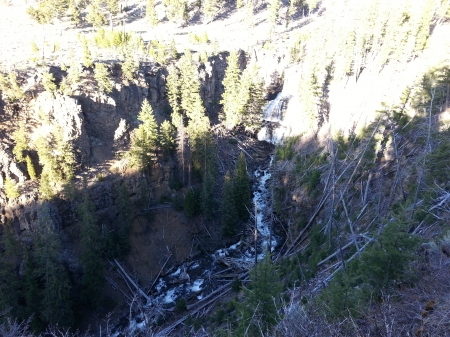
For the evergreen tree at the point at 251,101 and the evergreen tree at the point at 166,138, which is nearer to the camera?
the evergreen tree at the point at 166,138

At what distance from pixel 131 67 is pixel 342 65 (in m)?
33.4

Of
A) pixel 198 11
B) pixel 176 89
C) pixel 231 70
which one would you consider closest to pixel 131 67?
pixel 176 89

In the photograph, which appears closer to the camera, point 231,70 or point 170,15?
point 231,70

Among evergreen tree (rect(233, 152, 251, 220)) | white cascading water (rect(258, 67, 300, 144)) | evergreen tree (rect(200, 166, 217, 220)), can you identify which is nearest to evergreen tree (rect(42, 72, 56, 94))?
evergreen tree (rect(200, 166, 217, 220))

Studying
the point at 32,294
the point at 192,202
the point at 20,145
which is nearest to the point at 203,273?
the point at 192,202

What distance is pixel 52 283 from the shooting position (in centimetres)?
2538

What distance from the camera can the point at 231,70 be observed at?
2037 inches

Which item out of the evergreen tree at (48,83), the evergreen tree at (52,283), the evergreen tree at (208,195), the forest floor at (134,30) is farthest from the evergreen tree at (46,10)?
the evergreen tree at (52,283)

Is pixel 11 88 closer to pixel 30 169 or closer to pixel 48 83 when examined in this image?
pixel 48 83

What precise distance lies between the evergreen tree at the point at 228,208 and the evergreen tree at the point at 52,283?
56.9ft

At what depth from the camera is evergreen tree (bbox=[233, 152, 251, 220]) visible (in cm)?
3697

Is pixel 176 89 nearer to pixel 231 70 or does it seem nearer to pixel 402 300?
pixel 231 70

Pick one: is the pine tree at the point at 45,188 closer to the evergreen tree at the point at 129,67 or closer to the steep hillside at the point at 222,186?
the steep hillside at the point at 222,186

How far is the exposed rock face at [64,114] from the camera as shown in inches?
1452
